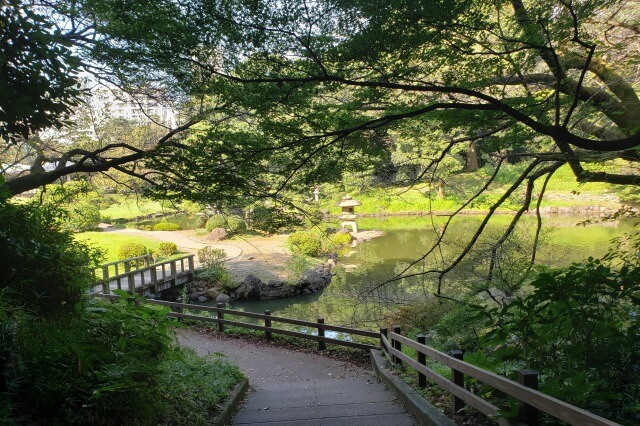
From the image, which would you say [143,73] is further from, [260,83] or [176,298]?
[176,298]

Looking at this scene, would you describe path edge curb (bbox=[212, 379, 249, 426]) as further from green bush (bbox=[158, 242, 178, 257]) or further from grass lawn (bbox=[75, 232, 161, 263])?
green bush (bbox=[158, 242, 178, 257])

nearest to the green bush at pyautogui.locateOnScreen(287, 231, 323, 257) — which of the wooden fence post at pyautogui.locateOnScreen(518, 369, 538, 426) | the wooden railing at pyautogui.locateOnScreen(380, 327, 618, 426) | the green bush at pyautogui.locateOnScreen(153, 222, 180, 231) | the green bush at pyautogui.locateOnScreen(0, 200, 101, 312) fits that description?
the green bush at pyautogui.locateOnScreen(153, 222, 180, 231)

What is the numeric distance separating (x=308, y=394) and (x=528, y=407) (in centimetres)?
355

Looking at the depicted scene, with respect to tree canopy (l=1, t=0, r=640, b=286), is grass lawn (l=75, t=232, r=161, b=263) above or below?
below

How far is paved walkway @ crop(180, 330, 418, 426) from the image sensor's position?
412 cm

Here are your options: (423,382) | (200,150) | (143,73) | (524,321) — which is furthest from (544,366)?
(143,73)

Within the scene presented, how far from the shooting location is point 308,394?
5344 millimetres

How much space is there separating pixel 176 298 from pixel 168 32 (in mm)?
14764

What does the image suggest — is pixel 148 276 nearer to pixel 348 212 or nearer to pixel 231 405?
pixel 348 212

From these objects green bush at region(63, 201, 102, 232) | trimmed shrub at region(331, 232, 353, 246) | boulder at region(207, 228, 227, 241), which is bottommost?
trimmed shrub at region(331, 232, 353, 246)

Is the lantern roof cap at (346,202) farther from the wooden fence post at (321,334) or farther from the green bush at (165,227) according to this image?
the wooden fence post at (321,334)

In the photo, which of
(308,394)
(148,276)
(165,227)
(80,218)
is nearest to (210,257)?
(148,276)

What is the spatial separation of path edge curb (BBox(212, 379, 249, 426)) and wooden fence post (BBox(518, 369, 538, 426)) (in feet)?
8.38

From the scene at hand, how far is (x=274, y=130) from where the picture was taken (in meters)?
4.75
